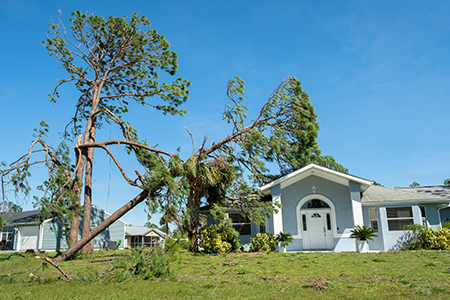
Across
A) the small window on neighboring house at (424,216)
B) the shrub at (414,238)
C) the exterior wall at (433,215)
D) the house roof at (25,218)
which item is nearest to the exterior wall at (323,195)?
the shrub at (414,238)

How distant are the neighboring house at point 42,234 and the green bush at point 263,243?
17771 millimetres

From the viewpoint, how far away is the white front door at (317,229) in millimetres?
16875

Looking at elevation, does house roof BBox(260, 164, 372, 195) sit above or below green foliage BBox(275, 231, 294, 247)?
above

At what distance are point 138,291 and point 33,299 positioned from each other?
71.3 inches

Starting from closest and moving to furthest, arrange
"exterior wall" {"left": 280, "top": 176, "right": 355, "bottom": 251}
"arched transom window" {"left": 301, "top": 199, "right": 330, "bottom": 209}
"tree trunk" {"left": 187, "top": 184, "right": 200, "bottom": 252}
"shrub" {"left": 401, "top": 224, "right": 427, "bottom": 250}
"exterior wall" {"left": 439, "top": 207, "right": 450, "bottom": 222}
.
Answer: "shrub" {"left": 401, "top": 224, "right": 427, "bottom": 250} → "exterior wall" {"left": 280, "top": 176, "right": 355, "bottom": 251} → "tree trunk" {"left": 187, "top": 184, "right": 200, "bottom": 252} → "arched transom window" {"left": 301, "top": 199, "right": 330, "bottom": 209} → "exterior wall" {"left": 439, "top": 207, "right": 450, "bottom": 222}

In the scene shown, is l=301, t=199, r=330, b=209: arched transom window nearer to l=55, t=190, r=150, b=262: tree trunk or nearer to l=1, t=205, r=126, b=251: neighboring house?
l=55, t=190, r=150, b=262: tree trunk

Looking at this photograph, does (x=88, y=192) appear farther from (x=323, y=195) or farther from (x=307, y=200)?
(x=323, y=195)

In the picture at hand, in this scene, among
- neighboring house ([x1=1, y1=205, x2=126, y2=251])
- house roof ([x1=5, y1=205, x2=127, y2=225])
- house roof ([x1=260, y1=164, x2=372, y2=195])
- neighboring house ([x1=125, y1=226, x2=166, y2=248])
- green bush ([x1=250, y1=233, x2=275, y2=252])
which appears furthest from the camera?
neighboring house ([x1=125, y1=226, x2=166, y2=248])

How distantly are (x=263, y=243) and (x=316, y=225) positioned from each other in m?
3.10

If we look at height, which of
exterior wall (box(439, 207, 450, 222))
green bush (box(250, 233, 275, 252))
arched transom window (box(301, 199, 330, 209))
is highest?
arched transom window (box(301, 199, 330, 209))

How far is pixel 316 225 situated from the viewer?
56.1 ft

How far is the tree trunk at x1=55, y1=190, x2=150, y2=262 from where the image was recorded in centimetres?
1458

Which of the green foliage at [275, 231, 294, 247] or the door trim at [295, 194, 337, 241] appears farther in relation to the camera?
the door trim at [295, 194, 337, 241]

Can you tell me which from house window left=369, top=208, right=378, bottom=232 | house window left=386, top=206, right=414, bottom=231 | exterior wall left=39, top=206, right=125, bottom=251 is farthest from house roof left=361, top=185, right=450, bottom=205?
exterior wall left=39, top=206, right=125, bottom=251
